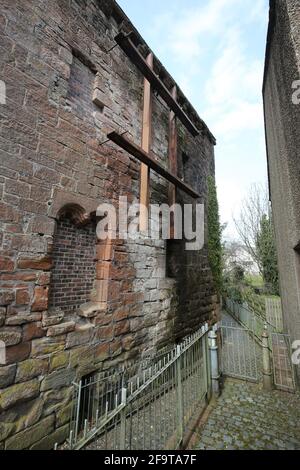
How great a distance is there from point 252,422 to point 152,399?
151 cm

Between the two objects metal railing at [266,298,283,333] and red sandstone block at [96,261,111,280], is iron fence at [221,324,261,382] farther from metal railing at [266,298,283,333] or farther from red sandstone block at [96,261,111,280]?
metal railing at [266,298,283,333]

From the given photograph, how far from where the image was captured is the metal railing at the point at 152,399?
9.05ft

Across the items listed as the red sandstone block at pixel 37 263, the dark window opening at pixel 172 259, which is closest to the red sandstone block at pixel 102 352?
the red sandstone block at pixel 37 263

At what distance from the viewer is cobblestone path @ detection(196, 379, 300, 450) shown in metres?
3.01

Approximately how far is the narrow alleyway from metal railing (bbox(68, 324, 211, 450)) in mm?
313

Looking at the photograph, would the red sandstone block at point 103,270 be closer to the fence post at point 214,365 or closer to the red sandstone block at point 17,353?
the red sandstone block at point 17,353

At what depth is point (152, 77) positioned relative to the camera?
475 centimetres

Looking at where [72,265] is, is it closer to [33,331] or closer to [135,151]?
[33,331]

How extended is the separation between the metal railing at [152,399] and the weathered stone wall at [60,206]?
0.26 metres

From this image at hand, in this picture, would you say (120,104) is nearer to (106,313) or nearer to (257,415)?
(106,313)

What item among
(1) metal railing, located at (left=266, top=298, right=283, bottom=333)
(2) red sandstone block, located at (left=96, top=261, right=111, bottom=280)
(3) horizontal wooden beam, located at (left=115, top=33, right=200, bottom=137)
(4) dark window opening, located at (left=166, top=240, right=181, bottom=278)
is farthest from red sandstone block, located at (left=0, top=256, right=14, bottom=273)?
(1) metal railing, located at (left=266, top=298, right=283, bottom=333)

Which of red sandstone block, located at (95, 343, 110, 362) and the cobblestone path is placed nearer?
the cobblestone path

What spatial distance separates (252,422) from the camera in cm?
344

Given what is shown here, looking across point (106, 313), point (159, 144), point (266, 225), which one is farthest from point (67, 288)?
point (266, 225)
